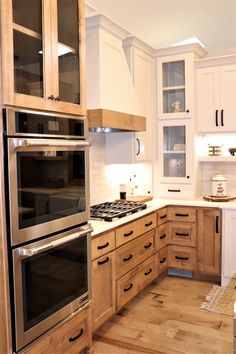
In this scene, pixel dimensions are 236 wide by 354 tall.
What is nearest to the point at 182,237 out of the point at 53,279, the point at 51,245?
the point at 53,279

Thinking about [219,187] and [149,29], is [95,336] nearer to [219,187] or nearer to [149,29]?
[219,187]

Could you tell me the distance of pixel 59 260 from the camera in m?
2.14

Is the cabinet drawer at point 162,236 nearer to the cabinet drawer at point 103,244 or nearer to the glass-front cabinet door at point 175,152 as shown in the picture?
the glass-front cabinet door at point 175,152

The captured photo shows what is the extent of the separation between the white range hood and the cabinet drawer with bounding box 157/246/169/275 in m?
1.40

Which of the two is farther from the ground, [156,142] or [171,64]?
[171,64]

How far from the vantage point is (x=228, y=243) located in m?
3.77

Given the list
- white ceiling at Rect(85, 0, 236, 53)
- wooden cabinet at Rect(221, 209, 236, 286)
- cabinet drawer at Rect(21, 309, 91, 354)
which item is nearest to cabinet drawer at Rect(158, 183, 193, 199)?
wooden cabinet at Rect(221, 209, 236, 286)

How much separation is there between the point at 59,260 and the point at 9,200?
0.57 meters

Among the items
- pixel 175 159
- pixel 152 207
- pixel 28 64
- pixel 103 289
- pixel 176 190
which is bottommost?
pixel 103 289

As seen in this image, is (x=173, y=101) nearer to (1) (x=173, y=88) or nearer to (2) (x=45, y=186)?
(1) (x=173, y=88)

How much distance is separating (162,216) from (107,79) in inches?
63.9

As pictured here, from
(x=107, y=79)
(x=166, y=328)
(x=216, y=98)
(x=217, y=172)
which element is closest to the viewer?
(x=166, y=328)

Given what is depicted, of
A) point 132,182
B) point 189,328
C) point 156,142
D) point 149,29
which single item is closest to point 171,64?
point 149,29

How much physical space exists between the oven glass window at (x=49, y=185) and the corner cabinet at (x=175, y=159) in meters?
2.14
